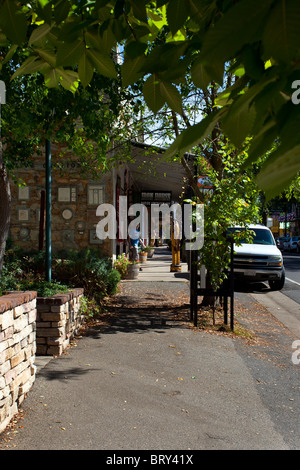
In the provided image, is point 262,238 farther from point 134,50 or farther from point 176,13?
point 134,50

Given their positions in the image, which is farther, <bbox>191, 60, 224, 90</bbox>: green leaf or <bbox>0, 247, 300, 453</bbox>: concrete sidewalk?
<bbox>0, 247, 300, 453</bbox>: concrete sidewalk

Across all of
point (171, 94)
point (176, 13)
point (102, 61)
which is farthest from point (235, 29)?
point (102, 61)

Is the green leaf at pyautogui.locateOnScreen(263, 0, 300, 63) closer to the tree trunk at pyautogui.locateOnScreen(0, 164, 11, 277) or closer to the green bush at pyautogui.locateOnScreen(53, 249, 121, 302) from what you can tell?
the tree trunk at pyautogui.locateOnScreen(0, 164, 11, 277)

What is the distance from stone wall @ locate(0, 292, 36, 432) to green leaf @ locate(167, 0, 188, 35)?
8.54 feet

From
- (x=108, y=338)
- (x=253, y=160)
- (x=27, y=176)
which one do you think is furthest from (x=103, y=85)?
(x=27, y=176)

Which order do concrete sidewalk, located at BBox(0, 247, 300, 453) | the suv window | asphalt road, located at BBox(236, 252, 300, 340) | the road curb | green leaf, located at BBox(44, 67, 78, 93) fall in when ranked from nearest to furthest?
1. green leaf, located at BBox(44, 67, 78, 93)
2. concrete sidewalk, located at BBox(0, 247, 300, 453)
3. the road curb
4. asphalt road, located at BBox(236, 252, 300, 340)
5. the suv window

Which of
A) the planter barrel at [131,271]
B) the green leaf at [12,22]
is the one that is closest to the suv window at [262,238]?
the planter barrel at [131,271]

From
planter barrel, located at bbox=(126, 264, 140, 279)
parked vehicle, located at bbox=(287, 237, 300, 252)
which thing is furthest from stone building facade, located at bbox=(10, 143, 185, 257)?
parked vehicle, located at bbox=(287, 237, 300, 252)

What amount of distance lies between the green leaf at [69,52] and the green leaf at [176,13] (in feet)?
1.28

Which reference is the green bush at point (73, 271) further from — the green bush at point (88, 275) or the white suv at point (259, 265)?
the white suv at point (259, 265)

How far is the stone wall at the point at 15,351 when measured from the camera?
11.1 feet

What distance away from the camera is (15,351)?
371 cm

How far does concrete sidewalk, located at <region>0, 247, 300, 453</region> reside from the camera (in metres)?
3.17

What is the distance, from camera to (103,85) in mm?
5000
